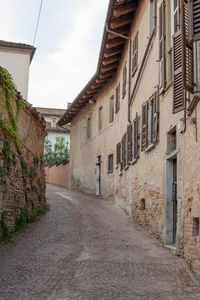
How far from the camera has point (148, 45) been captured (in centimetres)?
1260

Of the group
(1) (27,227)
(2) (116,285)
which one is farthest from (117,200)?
(2) (116,285)

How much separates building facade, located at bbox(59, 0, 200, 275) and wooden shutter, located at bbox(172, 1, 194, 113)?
0.06 feet

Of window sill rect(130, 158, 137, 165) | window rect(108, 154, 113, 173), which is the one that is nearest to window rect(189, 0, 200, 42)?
window sill rect(130, 158, 137, 165)

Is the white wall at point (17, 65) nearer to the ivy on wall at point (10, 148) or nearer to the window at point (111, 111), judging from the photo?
the window at point (111, 111)

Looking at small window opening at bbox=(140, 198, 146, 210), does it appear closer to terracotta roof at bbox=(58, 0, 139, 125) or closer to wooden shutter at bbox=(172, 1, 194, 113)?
wooden shutter at bbox=(172, 1, 194, 113)

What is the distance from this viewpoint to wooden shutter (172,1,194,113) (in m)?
7.45

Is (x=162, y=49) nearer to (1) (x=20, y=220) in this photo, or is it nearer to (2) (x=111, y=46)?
(1) (x=20, y=220)

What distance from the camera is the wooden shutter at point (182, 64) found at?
7.45m

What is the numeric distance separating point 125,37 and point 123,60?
2037mm

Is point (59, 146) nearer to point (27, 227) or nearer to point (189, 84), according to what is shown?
point (27, 227)

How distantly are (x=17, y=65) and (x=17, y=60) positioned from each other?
26cm

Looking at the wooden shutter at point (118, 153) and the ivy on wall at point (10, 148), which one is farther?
the wooden shutter at point (118, 153)

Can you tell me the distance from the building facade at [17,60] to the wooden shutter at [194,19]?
15439 millimetres

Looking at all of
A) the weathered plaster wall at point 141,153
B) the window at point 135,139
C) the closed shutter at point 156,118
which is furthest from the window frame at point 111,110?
the closed shutter at point 156,118
